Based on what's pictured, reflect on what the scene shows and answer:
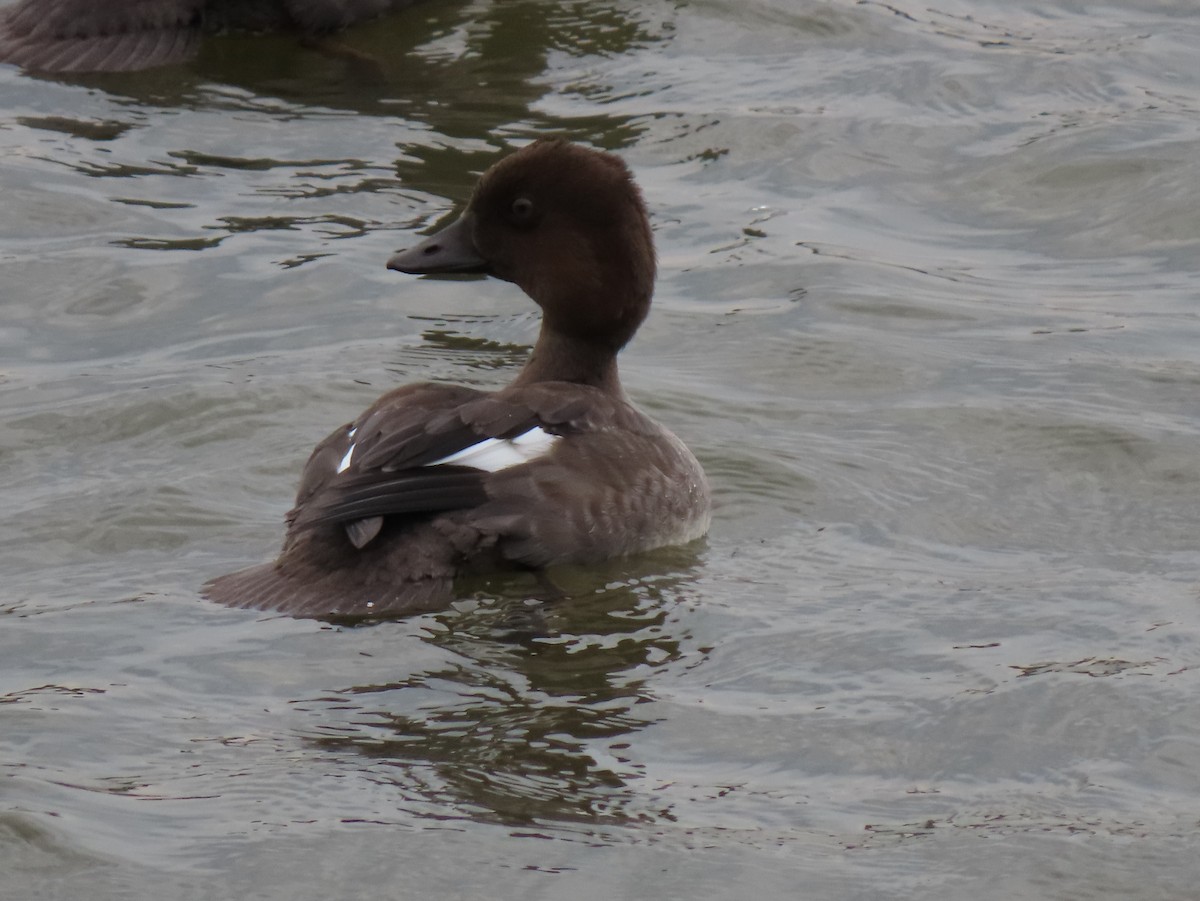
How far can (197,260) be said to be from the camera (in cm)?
929

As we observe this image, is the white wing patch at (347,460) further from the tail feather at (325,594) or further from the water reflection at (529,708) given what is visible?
the water reflection at (529,708)

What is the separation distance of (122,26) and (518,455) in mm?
5615

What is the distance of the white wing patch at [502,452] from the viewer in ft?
20.3

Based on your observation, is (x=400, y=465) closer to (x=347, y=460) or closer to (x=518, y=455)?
(x=347, y=460)

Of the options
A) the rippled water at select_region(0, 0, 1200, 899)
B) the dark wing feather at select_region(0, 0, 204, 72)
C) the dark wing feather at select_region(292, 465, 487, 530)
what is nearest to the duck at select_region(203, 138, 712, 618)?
the dark wing feather at select_region(292, 465, 487, 530)

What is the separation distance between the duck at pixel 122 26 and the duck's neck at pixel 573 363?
459 centimetres

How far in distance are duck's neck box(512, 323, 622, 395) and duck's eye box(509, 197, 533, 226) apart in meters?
0.42

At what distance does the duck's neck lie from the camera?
23.8ft

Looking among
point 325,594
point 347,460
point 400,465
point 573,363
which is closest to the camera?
point 325,594

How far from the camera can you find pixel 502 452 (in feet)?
20.6

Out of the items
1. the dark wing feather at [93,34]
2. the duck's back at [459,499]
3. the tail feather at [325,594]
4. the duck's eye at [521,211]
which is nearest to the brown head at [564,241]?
the duck's eye at [521,211]

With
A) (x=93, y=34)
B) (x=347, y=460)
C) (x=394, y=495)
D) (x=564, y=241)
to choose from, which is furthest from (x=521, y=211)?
(x=93, y=34)

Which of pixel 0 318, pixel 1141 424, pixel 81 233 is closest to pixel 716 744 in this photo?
pixel 1141 424

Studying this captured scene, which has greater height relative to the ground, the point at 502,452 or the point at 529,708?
the point at 502,452
